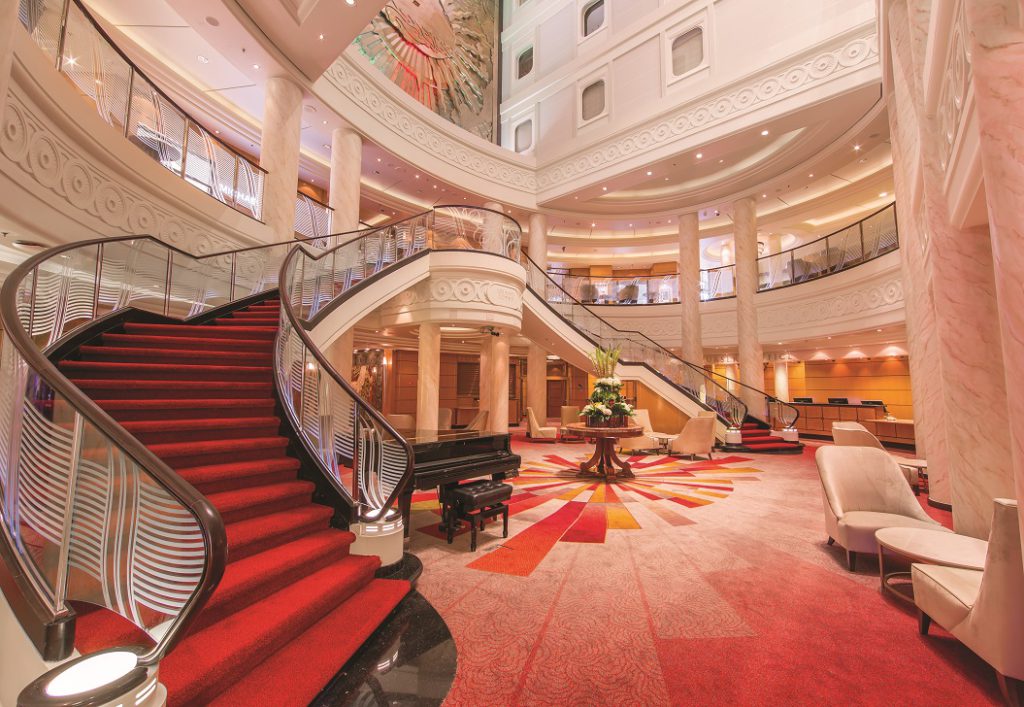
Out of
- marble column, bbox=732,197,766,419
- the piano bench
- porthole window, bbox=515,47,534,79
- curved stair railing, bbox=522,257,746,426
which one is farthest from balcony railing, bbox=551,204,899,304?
the piano bench

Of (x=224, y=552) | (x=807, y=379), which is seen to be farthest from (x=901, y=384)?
(x=224, y=552)

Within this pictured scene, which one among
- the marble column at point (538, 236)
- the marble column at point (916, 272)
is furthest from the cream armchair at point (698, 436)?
the marble column at point (538, 236)

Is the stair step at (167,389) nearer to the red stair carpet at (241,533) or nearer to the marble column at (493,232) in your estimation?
the red stair carpet at (241,533)

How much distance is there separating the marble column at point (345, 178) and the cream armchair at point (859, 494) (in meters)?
9.88

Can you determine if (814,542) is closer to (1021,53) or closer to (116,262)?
(1021,53)

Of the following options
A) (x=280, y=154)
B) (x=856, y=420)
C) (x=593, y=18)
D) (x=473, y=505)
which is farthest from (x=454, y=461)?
(x=593, y=18)

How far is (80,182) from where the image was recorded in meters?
4.58

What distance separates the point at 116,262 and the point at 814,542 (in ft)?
24.7

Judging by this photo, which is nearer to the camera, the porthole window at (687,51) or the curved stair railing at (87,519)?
the curved stair railing at (87,519)

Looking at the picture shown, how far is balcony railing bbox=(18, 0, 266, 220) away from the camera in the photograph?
4.36 metres

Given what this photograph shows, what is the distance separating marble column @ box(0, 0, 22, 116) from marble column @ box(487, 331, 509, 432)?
8886 millimetres

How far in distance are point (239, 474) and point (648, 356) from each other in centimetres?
1108

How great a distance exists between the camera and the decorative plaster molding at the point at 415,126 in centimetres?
1043

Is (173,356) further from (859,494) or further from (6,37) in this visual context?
(859,494)
